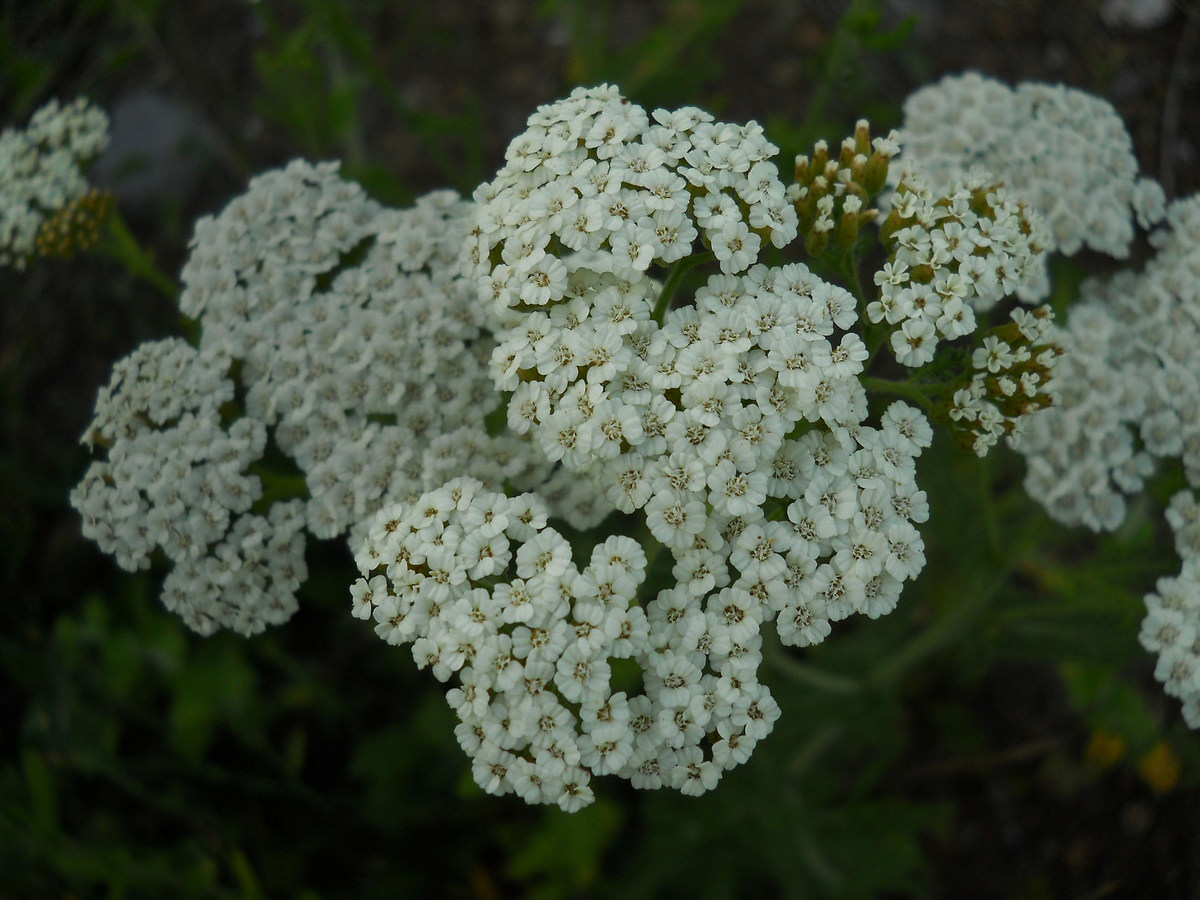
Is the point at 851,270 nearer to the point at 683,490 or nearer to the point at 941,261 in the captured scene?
the point at 941,261

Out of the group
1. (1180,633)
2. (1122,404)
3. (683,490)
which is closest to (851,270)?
(683,490)

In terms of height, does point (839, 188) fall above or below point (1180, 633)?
above

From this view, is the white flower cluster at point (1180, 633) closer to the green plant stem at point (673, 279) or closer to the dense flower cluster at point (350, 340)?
the green plant stem at point (673, 279)

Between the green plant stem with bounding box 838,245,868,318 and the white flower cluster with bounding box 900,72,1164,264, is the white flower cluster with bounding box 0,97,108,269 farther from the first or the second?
the white flower cluster with bounding box 900,72,1164,264

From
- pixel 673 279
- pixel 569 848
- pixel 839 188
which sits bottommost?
pixel 569 848

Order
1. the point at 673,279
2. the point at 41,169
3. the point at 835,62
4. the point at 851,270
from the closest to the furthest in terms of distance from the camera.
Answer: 1. the point at 673,279
2. the point at 851,270
3. the point at 41,169
4. the point at 835,62
